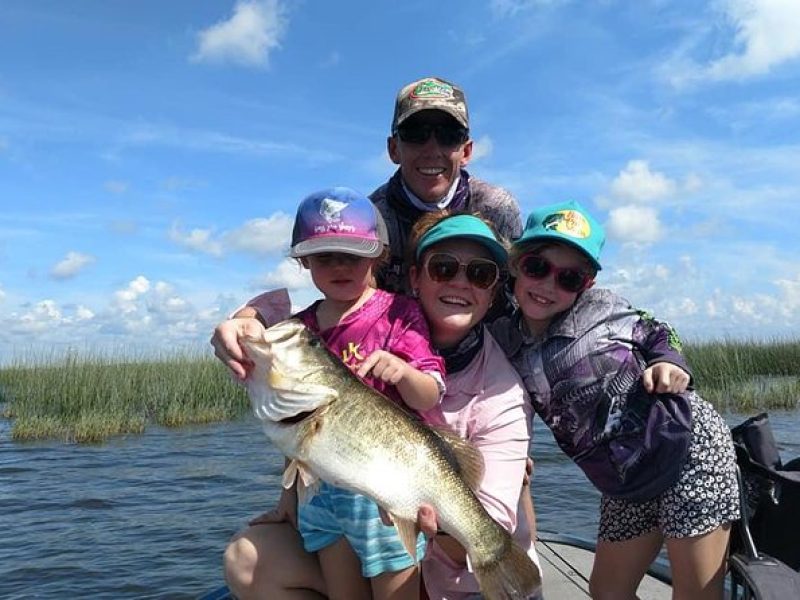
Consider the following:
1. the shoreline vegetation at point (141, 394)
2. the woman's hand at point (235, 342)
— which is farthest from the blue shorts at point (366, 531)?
the shoreline vegetation at point (141, 394)

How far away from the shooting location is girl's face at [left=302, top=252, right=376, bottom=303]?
3.25 m

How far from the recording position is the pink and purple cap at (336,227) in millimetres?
3164

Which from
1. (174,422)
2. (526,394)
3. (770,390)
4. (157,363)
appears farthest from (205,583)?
(770,390)

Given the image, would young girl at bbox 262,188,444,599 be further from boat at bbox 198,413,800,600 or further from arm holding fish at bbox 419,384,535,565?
boat at bbox 198,413,800,600

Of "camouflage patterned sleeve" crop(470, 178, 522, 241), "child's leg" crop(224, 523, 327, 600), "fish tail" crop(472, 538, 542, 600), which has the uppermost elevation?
"camouflage patterned sleeve" crop(470, 178, 522, 241)

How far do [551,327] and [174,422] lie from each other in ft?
56.6

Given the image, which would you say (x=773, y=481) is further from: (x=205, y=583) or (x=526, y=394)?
(x=205, y=583)

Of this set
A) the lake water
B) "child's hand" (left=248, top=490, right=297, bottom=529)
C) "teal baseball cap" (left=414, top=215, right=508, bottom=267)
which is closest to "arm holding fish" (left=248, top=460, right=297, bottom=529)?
"child's hand" (left=248, top=490, right=297, bottom=529)

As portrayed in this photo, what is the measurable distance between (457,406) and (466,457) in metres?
0.43

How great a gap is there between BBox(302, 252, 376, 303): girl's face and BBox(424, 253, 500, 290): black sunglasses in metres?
0.31

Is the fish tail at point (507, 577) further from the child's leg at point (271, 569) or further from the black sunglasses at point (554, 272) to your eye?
the black sunglasses at point (554, 272)

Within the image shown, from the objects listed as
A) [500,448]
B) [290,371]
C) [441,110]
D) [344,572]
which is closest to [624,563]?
[500,448]

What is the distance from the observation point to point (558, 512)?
10648 mm

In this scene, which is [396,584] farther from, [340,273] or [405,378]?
[340,273]
